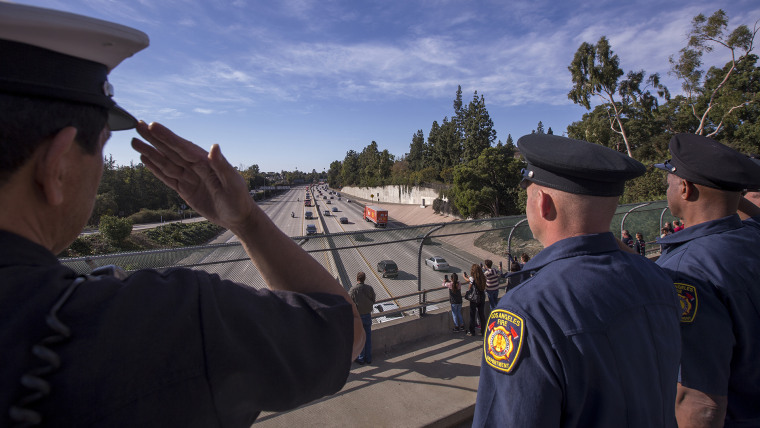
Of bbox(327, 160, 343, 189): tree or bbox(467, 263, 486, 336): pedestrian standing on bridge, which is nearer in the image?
bbox(467, 263, 486, 336): pedestrian standing on bridge

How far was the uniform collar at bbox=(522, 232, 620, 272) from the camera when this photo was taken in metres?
1.64

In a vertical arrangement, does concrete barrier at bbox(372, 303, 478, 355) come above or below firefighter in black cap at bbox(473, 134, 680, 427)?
below

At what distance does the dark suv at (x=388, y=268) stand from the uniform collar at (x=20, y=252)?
5633mm

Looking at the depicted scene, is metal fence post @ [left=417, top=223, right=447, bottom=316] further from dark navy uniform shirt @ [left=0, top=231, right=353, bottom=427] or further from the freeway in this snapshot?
dark navy uniform shirt @ [left=0, top=231, right=353, bottom=427]

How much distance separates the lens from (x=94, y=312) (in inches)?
28.5

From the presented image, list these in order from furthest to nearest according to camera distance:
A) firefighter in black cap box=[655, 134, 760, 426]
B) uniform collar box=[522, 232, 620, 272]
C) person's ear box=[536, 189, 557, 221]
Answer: firefighter in black cap box=[655, 134, 760, 426]
person's ear box=[536, 189, 557, 221]
uniform collar box=[522, 232, 620, 272]

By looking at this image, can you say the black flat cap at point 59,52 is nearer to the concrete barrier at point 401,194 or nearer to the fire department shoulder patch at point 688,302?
the fire department shoulder patch at point 688,302

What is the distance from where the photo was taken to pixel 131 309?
75 cm

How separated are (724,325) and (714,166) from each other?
3.29 ft

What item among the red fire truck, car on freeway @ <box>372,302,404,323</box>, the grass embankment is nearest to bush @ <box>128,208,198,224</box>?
the grass embankment

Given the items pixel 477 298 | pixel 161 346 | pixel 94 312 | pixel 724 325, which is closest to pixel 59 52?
pixel 94 312

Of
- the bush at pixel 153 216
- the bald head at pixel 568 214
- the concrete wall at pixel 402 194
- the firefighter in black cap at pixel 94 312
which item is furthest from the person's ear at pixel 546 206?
the concrete wall at pixel 402 194

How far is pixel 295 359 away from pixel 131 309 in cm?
36

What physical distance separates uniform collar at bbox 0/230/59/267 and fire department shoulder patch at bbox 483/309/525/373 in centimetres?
137
